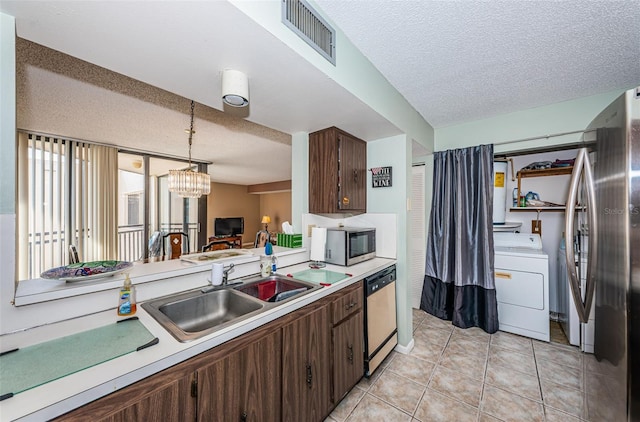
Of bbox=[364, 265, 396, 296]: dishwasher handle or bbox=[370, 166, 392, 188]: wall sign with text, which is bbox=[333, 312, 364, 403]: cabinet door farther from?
bbox=[370, 166, 392, 188]: wall sign with text

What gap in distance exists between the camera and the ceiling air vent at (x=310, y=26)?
1086 mm

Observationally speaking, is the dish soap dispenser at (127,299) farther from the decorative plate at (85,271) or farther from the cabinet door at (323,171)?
the cabinet door at (323,171)

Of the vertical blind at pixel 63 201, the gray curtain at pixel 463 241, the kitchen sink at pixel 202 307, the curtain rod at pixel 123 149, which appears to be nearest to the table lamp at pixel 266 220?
the curtain rod at pixel 123 149

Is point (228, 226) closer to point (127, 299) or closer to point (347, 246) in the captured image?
point (347, 246)

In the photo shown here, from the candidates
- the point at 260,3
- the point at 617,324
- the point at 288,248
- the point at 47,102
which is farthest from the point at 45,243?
the point at 617,324

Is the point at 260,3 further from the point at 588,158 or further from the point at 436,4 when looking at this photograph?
the point at 588,158

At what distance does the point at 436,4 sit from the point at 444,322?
3.01 meters

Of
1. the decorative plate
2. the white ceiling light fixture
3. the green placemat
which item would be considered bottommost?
the green placemat

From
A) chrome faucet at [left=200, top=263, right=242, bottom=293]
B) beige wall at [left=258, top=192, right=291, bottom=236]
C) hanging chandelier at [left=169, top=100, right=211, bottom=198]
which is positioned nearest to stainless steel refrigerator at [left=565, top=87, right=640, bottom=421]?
chrome faucet at [left=200, top=263, right=242, bottom=293]

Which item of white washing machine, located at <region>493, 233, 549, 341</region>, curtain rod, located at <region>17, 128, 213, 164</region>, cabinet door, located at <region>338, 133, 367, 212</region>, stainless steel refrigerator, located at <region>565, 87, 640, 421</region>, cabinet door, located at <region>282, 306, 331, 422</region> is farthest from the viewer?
curtain rod, located at <region>17, 128, 213, 164</region>

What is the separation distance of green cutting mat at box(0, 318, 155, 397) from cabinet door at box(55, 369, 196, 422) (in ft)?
0.41

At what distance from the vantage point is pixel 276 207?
926 cm

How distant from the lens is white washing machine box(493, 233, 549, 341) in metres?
2.41

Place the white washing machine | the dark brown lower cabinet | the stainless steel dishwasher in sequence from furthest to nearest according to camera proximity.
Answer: the white washing machine → the stainless steel dishwasher → the dark brown lower cabinet
